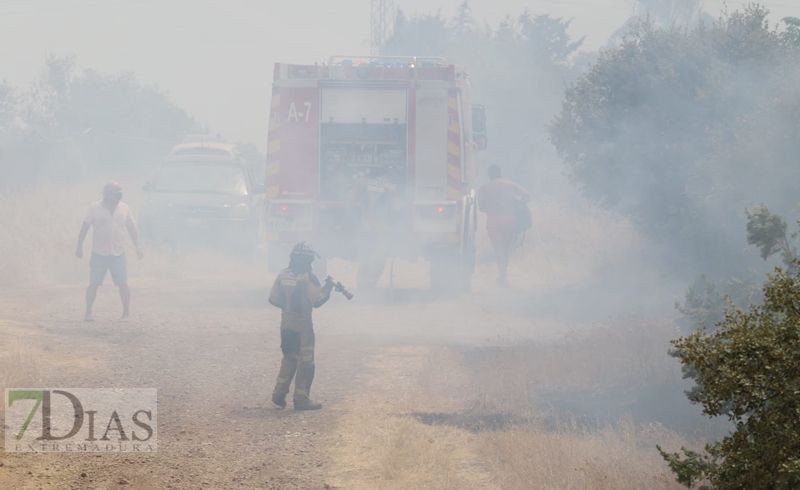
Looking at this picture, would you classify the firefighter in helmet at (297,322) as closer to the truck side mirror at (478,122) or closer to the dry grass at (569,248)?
the truck side mirror at (478,122)

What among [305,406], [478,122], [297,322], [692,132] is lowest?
[305,406]

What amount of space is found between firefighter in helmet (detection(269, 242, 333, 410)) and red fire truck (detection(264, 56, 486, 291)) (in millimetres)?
6133

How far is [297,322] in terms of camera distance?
7727 millimetres

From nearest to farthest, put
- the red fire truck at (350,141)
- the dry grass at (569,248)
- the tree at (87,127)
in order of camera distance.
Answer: the red fire truck at (350,141) < the dry grass at (569,248) < the tree at (87,127)

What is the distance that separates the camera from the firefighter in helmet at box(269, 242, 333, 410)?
25.1ft

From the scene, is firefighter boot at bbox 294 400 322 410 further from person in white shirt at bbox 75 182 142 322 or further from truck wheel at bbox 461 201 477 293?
truck wheel at bbox 461 201 477 293

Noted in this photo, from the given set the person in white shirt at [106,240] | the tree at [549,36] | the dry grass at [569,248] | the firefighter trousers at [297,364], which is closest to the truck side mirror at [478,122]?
the dry grass at [569,248]

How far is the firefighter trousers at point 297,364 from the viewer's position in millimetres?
7625

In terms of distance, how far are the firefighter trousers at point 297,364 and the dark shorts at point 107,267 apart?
474 centimetres

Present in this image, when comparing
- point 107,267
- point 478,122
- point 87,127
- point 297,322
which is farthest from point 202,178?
point 87,127

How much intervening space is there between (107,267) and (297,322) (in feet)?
16.5

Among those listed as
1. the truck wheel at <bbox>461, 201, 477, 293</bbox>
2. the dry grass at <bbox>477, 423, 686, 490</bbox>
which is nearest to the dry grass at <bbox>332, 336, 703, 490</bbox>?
the dry grass at <bbox>477, 423, 686, 490</bbox>

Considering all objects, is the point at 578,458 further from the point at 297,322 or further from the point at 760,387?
the point at 760,387

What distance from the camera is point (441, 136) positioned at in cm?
1390
